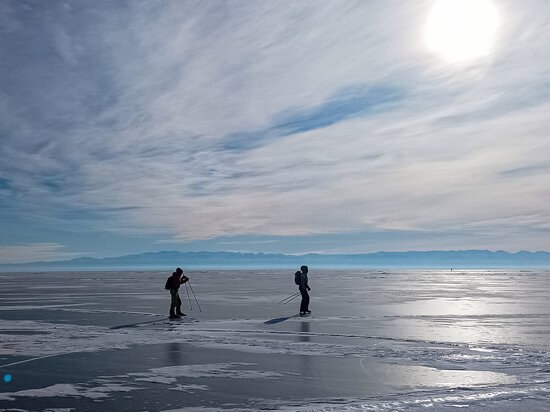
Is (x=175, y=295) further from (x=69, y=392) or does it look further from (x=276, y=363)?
(x=69, y=392)

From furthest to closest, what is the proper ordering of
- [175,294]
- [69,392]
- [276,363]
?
[175,294], [276,363], [69,392]

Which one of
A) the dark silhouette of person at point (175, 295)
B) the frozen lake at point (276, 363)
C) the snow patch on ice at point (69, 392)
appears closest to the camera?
the frozen lake at point (276, 363)

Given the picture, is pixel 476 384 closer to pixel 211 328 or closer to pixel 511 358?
pixel 511 358

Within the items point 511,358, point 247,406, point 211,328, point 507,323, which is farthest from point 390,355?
point 507,323

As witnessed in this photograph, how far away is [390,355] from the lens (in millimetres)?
12695

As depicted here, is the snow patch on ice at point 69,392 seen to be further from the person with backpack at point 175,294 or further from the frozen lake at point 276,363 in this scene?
the person with backpack at point 175,294

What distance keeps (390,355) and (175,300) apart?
11042 mm

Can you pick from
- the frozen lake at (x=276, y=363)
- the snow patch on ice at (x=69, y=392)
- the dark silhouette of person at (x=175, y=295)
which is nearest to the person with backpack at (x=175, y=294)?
the dark silhouette of person at (x=175, y=295)

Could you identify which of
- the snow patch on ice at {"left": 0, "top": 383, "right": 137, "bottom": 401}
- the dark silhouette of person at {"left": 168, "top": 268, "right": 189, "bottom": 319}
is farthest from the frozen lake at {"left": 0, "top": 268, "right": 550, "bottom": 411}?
the dark silhouette of person at {"left": 168, "top": 268, "right": 189, "bottom": 319}

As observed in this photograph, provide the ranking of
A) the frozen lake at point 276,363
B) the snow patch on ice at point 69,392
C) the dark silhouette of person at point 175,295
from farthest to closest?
the dark silhouette of person at point 175,295
the snow patch on ice at point 69,392
the frozen lake at point 276,363

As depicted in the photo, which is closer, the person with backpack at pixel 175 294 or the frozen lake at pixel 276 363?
the frozen lake at pixel 276 363

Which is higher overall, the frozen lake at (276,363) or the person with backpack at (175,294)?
the person with backpack at (175,294)

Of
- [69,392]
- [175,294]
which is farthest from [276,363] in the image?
[175,294]

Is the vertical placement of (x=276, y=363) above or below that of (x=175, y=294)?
below
